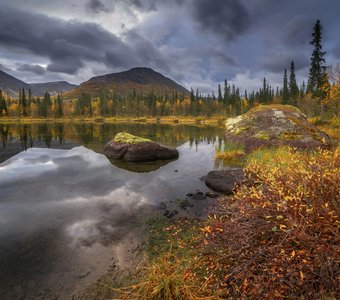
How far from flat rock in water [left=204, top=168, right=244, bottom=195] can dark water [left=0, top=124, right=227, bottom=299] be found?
710 mm

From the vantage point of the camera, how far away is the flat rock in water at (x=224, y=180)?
38.7 ft

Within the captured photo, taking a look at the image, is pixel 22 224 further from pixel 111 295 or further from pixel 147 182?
pixel 147 182

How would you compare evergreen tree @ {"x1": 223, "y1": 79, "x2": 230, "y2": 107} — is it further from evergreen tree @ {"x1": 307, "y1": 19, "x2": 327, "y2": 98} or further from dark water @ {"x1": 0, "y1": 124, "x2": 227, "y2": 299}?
dark water @ {"x1": 0, "y1": 124, "x2": 227, "y2": 299}

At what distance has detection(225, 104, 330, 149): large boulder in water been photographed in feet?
61.6

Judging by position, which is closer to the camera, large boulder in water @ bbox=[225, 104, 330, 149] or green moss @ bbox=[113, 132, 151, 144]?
large boulder in water @ bbox=[225, 104, 330, 149]

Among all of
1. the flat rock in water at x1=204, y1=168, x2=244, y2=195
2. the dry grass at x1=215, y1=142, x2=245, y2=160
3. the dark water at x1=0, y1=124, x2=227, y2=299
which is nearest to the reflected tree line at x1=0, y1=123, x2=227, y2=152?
the dry grass at x1=215, y1=142, x2=245, y2=160

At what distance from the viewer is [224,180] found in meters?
12.5

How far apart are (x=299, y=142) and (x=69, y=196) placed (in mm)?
16819

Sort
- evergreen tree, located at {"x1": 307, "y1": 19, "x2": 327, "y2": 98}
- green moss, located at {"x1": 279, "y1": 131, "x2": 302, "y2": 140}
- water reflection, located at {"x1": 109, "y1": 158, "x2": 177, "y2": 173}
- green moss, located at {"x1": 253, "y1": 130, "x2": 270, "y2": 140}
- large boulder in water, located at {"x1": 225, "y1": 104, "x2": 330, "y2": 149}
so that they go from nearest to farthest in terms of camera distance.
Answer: water reflection, located at {"x1": 109, "y1": 158, "x2": 177, "y2": 173} < large boulder in water, located at {"x1": 225, "y1": 104, "x2": 330, "y2": 149} < green moss, located at {"x1": 279, "y1": 131, "x2": 302, "y2": 140} < green moss, located at {"x1": 253, "y1": 130, "x2": 270, "y2": 140} < evergreen tree, located at {"x1": 307, "y1": 19, "x2": 327, "y2": 98}

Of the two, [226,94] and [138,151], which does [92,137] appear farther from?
[226,94]

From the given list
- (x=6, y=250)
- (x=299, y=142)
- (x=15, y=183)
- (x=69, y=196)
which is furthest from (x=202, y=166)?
(x=6, y=250)

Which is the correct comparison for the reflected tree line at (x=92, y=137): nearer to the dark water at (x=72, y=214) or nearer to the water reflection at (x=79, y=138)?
the water reflection at (x=79, y=138)

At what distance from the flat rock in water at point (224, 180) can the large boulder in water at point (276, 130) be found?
7119mm

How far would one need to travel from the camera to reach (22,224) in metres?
8.43
